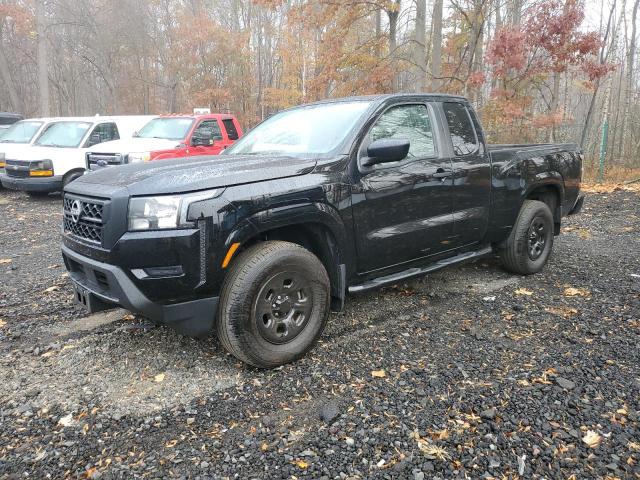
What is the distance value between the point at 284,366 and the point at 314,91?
44.7ft

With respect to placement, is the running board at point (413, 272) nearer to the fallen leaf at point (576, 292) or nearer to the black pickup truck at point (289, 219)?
the black pickup truck at point (289, 219)

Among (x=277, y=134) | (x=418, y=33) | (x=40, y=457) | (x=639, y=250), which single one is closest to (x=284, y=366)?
(x=40, y=457)

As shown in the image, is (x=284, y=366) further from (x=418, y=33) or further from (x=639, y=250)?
(x=418, y=33)

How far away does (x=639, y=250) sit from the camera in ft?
20.3

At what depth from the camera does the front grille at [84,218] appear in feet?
9.57

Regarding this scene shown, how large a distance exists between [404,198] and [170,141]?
787cm

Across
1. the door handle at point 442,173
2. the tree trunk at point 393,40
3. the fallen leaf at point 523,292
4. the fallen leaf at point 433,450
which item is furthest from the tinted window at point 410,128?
the tree trunk at point 393,40

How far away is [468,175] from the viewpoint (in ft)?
14.1

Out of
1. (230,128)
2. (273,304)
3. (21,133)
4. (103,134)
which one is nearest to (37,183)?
(103,134)

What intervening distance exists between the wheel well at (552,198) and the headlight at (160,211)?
13.0ft

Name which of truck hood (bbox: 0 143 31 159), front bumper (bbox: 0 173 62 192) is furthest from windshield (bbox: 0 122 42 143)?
front bumper (bbox: 0 173 62 192)

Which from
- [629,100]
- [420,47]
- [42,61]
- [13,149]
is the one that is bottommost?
[13,149]

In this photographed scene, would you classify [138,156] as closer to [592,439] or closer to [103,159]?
[103,159]

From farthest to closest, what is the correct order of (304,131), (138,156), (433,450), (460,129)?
(138,156) < (460,129) < (304,131) < (433,450)
